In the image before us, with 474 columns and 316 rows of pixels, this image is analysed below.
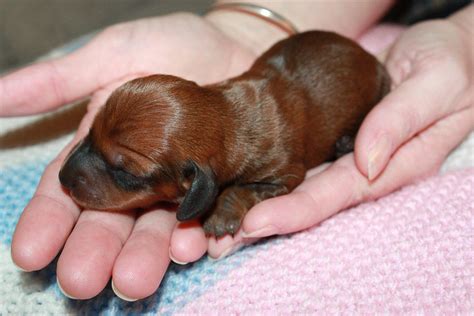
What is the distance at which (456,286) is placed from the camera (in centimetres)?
253

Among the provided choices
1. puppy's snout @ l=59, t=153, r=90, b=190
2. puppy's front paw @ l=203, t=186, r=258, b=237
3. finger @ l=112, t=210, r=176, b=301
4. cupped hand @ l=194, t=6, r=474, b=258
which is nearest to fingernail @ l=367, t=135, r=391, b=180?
cupped hand @ l=194, t=6, r=474, b=258

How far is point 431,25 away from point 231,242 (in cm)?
211

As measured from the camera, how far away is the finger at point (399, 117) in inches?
118

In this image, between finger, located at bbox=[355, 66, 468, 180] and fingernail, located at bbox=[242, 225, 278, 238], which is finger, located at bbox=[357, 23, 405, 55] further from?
fingernail, located at bbox=[242, 225, 278, 238]

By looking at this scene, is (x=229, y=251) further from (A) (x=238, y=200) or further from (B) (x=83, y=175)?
(B) (x=83, y=175)

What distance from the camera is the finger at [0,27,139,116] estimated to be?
316cm

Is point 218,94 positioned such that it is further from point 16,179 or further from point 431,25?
point 431,25

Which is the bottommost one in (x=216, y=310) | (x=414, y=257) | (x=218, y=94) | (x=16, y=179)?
(x=16, y=179)

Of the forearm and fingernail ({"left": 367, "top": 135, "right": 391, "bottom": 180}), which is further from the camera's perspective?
the forearm

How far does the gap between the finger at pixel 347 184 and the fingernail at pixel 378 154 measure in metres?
0.12

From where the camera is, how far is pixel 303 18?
4.63 m

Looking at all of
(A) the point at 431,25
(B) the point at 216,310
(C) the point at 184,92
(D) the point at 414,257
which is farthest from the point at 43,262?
(A) the point at 431,25

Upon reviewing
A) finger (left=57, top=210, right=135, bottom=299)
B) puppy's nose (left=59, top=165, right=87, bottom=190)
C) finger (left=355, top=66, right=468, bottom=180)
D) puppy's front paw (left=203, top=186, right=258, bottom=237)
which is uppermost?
finger (left=355, top=66, right=468, bottom=180)

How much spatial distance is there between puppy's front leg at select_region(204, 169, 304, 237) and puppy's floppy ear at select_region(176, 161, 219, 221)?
21 centimetres
